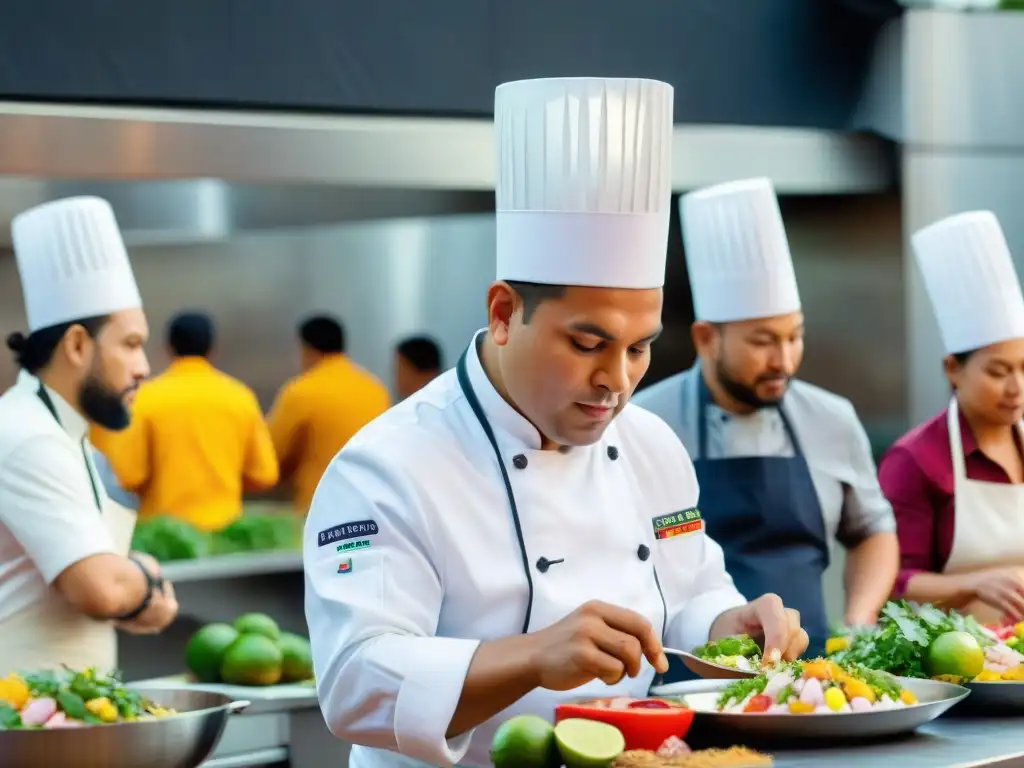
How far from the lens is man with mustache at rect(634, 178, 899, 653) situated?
3449 millimetres

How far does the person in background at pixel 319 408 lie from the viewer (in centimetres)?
615

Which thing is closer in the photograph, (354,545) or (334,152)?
(354,545)

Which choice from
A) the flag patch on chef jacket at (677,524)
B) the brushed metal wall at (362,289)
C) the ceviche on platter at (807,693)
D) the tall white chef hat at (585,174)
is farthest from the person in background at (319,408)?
the ceviche on platter at (807,693)

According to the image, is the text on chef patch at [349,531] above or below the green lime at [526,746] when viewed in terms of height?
above

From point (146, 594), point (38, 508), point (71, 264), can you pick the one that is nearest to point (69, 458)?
point (38, 508)

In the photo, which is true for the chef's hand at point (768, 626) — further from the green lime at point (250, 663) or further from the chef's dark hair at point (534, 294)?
the green lime at point (250, 663)

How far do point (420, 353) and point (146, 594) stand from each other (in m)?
3.32

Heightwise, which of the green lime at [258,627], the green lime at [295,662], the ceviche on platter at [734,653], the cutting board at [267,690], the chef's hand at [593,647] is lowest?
the cutting board at [267,690]

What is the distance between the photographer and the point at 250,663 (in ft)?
10.7

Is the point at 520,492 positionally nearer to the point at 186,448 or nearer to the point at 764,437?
the point at 764,437

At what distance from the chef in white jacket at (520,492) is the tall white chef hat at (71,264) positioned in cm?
121

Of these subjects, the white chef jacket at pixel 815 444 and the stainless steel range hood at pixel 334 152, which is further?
the stainless steel range hood at pixel 334 152

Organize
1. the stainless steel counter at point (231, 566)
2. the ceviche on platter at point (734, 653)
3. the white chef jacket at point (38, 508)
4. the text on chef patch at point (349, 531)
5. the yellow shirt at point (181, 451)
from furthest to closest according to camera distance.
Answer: the yellow shirt at point (181, 451) < the stainless steel counter at point (231, 566) < the white chef jacket at point (38, 508) < the ceviche on platter at point (734, 653) < the text on chef patch at point (349, 531)

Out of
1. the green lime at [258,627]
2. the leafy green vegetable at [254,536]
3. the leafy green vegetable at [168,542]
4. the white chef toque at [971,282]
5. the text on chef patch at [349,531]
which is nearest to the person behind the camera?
the text on chef patch at [349,531]
